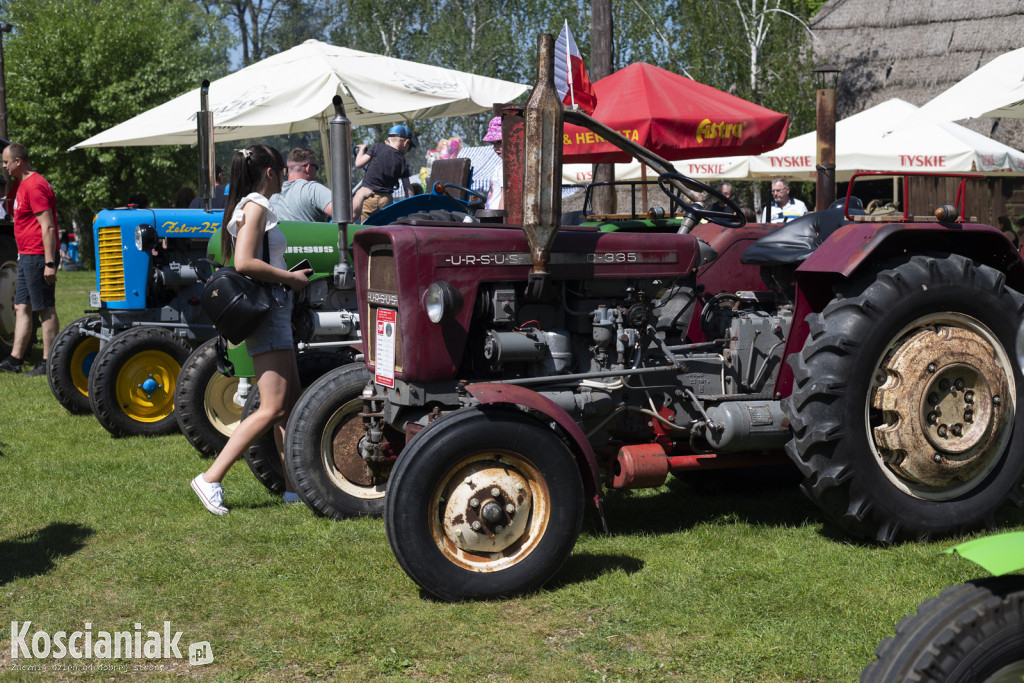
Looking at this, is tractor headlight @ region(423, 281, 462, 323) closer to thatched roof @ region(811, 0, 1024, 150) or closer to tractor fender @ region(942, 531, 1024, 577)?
tractor fender @ region(942, 531, 1024, 577)

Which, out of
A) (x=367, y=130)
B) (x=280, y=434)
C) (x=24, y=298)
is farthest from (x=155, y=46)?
(x=280, y=434)

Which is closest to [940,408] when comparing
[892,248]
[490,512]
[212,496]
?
[892,248]

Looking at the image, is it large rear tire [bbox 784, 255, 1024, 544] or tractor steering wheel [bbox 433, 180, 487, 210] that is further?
tractor steering wheel [bbox 433, 180, 487, 210]

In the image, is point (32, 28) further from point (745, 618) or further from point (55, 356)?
point (745, 618)

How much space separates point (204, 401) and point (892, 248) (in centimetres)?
392

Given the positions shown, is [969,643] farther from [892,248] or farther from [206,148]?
[206,148]

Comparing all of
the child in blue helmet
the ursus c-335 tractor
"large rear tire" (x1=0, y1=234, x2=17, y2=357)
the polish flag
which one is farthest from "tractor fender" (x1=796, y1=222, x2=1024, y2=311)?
"large rear tire" (x1=0, y1=234, x2=17, y2=357)

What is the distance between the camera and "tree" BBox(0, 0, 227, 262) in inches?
1137

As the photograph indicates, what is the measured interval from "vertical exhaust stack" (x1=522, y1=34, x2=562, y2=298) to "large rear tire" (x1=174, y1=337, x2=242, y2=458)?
292 centimetres

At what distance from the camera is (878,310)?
4242mm

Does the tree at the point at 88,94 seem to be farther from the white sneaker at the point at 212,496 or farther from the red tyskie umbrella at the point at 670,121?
the white sneaker at the point at 212,496

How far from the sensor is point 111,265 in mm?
7664

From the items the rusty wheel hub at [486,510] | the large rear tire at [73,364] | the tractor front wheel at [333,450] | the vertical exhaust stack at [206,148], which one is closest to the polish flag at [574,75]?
the vertical exhaust stack at [206,148]

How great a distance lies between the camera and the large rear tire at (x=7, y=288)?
10.5 metres
